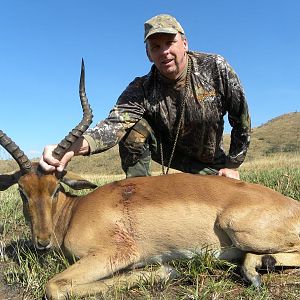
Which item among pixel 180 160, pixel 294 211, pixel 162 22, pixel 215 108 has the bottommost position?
pixel 294 211

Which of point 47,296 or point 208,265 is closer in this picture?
point 47,296

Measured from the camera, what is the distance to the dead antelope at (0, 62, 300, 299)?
4324 mm

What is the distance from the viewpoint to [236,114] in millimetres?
6887

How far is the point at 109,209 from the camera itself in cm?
472

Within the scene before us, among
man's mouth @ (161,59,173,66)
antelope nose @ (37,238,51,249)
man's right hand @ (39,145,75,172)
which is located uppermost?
man's mouth @ (161,59,173,66)

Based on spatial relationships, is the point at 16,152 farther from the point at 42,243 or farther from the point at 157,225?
the point at 157,225

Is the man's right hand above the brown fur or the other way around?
above

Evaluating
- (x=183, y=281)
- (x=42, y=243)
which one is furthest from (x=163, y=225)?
(x=42, y=243)

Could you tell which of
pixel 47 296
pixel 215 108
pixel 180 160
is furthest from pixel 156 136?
pixel 47 296

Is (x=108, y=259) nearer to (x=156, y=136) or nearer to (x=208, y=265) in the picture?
(x=208, y=265)

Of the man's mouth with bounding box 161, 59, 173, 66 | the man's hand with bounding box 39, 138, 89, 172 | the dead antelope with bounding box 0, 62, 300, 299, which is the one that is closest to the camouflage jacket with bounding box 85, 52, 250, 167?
the man's mouth with bounding box 161, 59, 173, 66

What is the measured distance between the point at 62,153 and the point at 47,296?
5.44 ft

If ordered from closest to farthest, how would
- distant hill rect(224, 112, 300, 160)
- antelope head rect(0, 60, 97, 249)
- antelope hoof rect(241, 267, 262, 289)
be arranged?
antelope hoof rect(241, 267, 262, 289)
antelope head rect(0, 60, 97, 249)
distant hill rect(224, 112, 300, 160)

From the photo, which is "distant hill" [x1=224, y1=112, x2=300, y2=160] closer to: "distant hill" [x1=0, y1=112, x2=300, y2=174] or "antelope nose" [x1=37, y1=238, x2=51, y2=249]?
"distant hill" [x1=0, y1=112, x2=300, y2=174]
